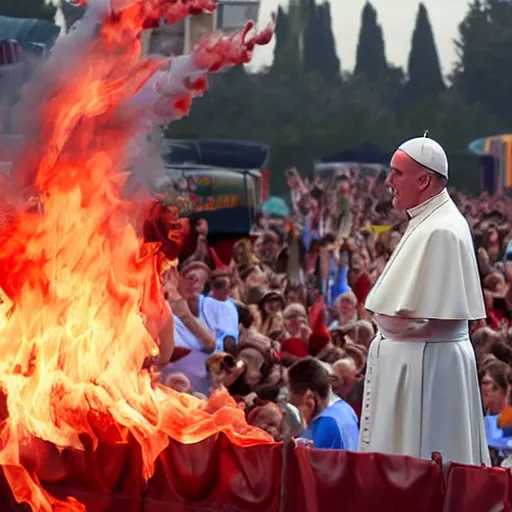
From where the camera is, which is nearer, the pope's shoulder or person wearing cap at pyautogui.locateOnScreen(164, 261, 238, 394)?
the pope's shoulder

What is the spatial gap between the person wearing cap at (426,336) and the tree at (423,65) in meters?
25.6

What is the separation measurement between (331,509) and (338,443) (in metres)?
1.76

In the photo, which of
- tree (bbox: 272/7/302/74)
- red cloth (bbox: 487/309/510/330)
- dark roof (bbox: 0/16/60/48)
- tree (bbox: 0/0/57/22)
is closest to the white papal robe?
dark roof (bbox: 0/16/60/48)

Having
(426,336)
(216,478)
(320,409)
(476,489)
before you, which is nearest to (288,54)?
(320,409)

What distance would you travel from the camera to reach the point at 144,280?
7.59 meters

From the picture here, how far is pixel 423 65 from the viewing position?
35.7 metres

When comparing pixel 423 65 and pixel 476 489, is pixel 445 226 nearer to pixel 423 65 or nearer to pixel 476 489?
pixel 476 489

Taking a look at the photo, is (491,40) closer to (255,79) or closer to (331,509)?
(255,79)

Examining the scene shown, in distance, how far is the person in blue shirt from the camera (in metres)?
8.09

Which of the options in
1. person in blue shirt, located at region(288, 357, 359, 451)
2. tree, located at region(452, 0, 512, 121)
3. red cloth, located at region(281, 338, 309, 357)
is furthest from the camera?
tree, located at region(452, 0, 512, 121)

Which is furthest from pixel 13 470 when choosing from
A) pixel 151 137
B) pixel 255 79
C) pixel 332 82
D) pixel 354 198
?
pixel 332 82

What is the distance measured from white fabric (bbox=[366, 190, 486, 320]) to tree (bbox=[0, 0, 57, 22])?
4263 millimetres

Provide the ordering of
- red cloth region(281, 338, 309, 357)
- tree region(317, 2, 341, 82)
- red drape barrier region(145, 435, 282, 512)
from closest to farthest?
red drape barrier region(145, 435, 282, 512)
red cloth region(281, 338, 309, 357)
tree region(317, 2, 341, 82)

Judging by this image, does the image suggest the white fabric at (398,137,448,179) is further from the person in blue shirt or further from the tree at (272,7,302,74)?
the tree at (272,7,302,74)
